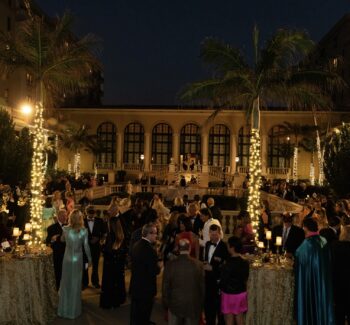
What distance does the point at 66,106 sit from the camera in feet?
170

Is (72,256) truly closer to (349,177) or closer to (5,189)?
(5,189)

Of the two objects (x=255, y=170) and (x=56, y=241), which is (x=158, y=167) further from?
(x=56, y=241)

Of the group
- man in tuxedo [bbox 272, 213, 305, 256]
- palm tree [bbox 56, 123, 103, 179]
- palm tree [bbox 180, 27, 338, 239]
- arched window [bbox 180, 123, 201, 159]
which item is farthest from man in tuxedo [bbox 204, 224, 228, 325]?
arched window [bbox 180, 123, 201, 159]

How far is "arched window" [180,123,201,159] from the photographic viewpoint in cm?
5097

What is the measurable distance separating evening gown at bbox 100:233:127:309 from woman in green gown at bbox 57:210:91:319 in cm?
66

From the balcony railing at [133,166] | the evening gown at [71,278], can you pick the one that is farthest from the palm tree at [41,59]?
the balcony railing at [133,166]

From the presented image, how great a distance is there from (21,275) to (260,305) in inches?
151

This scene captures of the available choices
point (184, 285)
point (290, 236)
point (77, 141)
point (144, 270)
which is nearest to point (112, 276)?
point (144, 270)

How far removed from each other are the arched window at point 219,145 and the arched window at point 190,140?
5.37 ft

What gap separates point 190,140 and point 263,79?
3944 cm

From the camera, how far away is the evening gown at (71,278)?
293 inches

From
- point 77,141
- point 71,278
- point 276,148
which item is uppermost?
point 77,141

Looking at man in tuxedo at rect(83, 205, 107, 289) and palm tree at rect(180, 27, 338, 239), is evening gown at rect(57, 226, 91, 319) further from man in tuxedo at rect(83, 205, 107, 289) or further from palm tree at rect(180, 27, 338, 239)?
A: palm tree at rect(180, 27, 338, 239)

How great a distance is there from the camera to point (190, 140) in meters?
51.4
